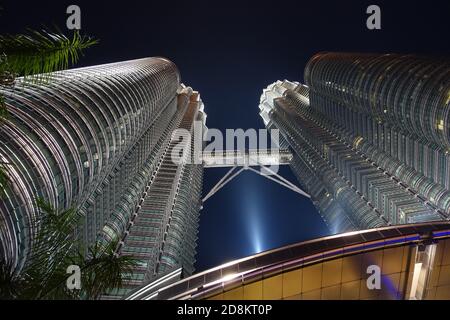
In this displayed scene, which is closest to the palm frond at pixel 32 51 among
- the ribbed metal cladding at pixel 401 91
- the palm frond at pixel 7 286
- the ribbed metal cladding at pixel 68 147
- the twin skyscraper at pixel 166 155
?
the ribbed metal cladding at pixel 68 147

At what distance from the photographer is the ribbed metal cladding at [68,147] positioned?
3212 cm

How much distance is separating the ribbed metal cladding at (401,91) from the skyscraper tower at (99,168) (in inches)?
2311

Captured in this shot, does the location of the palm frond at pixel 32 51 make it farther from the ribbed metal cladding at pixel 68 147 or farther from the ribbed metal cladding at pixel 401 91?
the ribbed metal cladding at pixel 401 91

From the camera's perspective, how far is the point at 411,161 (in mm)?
109938

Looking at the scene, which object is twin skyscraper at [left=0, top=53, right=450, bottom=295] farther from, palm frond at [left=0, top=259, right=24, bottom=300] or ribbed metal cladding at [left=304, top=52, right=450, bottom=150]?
palm frond at [left=0, top=259, right=24, bottom=300]

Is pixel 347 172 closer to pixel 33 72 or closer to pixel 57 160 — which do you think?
pixel 57 160

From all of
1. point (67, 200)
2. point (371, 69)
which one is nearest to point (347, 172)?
point (371, 69)

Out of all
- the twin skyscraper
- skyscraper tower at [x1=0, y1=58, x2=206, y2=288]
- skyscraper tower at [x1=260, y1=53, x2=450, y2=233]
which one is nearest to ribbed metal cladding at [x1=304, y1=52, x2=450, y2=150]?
skyscraper tower at [x1=260, y1=53, x2=450, y2=233]

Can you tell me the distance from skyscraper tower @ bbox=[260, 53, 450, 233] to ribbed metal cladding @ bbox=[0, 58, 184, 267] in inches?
2430

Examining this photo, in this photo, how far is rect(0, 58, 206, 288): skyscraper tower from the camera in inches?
1340

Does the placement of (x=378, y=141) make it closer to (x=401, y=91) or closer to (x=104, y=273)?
(x=401, y=91)

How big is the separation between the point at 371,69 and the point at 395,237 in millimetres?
102009

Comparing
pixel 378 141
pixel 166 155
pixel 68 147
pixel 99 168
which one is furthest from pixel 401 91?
pixel 68 147

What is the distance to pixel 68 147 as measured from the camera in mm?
46188
